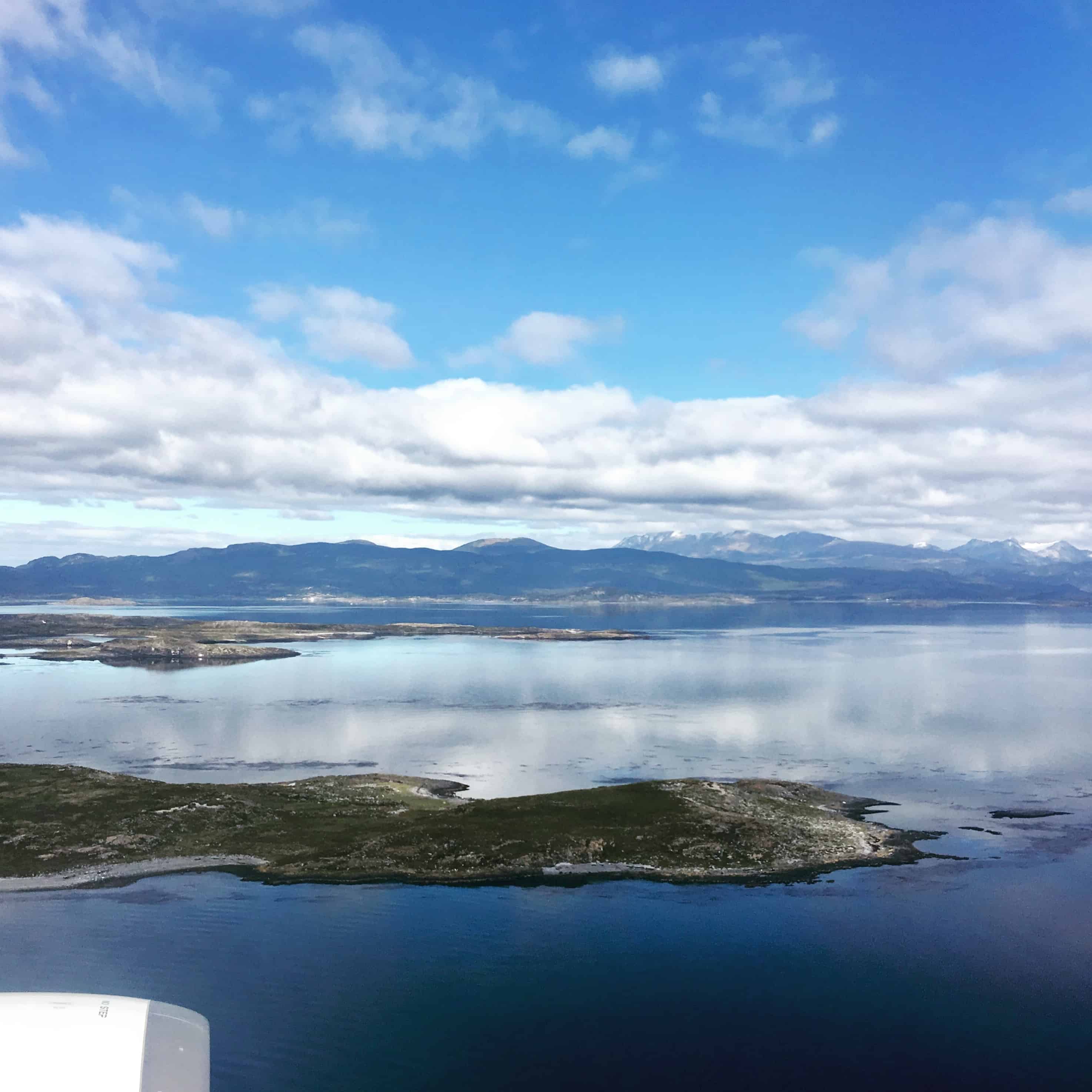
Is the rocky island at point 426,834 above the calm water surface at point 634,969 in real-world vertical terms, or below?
above

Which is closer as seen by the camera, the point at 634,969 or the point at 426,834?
the point at 634,969

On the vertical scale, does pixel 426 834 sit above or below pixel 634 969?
above

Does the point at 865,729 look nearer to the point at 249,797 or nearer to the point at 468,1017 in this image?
the point at 249,797

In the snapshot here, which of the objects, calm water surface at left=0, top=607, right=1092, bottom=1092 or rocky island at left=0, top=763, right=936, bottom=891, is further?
rocky island at left=0, top=763, right=936, bottom=891

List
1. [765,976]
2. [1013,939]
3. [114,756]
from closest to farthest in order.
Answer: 1. [765,976]
2. [1013,939]
3. [114,756]

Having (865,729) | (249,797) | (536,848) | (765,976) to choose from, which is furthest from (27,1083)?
(865,729)

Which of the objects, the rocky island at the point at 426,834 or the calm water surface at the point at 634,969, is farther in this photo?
the rocky island at the point at 426,834

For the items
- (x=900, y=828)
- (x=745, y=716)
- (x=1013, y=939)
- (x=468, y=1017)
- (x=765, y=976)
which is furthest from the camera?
(x=745, y=716)

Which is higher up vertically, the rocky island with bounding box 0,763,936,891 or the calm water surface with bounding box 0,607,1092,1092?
the rocky island with bounding box 0,763,936,891
